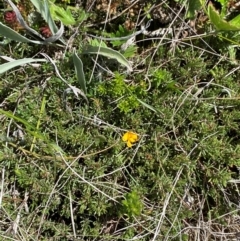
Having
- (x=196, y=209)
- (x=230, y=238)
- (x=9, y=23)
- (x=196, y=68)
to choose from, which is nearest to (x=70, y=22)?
(x=9, y=23)

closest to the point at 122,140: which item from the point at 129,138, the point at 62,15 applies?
the point at 129,138

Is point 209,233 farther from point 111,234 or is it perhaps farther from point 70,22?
point 70,22

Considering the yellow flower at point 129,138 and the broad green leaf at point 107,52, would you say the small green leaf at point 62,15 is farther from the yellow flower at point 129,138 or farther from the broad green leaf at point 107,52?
the yellow flower at point 129,138

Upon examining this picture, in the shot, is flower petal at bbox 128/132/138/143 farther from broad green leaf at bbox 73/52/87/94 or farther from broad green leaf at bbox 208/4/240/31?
broad green leaf at bbox 208/4/240/31

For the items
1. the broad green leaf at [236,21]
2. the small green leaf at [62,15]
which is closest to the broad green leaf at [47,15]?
the small green leaf at [62,15]

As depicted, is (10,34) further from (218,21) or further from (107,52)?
(218,21)
